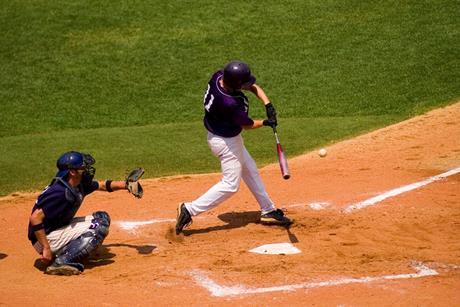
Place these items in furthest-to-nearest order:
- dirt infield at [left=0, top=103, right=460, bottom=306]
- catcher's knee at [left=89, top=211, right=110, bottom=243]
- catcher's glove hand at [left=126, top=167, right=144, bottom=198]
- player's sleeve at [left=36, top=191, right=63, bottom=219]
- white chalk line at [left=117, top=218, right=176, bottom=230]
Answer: white chalk line at [left=117, top=218, right=176, bottom=230]
catcher's glove hand at [left=126, top=167, right=144, bottom=198]
catcher's knee at [left=89, top=211, right=110, bottom=243]
player's sleeve at [left=36, top=191, right=63, bottom=219]
dirt infield at [left=0, top=103, right=460, bottom=306]

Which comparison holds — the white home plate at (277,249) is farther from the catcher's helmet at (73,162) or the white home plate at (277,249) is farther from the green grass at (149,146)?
the green grass at (149,146)

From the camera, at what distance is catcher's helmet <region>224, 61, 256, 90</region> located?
25.9ft

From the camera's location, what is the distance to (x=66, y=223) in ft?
24.8

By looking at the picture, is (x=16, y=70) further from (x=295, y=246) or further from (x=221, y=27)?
(x=295, y=246)

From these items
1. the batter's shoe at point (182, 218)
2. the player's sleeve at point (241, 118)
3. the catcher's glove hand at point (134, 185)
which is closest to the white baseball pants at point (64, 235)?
→ the catcher's glove hand at point (134, 185)

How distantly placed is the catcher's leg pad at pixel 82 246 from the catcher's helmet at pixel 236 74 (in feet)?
6.53

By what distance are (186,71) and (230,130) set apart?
28.4 feet

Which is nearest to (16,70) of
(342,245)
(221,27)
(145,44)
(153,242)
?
(145,44)

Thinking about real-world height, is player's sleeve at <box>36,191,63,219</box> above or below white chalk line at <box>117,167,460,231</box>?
above

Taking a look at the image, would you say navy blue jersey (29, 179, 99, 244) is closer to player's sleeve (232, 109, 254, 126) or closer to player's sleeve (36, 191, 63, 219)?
player's sleeve (36, 191, 63, 219)

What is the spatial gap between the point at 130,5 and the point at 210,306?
14444mm

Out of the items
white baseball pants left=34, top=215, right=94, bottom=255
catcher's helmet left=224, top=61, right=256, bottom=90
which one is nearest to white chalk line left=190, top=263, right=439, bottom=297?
white baseball pants left=34, top=215, right=94, bottom=255

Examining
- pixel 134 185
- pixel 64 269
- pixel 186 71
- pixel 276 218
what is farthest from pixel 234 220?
pixel 186 71

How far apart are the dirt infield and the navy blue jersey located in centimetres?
51
